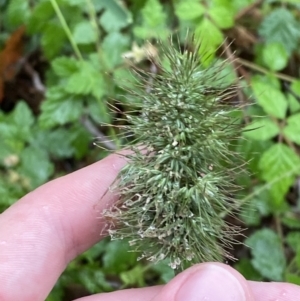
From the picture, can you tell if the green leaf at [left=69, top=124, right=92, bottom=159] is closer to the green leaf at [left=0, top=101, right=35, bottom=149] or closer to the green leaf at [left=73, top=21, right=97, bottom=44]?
the green leaf at [left=0, top=101, right=35, bottom=149]

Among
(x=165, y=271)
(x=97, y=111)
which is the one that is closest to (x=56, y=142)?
(x=97, y=111)

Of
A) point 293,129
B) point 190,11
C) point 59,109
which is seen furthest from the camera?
point 59,109

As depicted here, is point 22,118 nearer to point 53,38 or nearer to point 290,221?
point 53,38

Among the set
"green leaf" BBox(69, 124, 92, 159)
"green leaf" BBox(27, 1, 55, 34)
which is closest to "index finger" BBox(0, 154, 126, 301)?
"green leaf" BBox(69, 124, 92, 159)

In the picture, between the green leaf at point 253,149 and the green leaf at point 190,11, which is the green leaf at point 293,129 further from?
the green leaf at point 190,11

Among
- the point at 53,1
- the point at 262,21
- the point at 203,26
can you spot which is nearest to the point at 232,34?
the point at 262,21
